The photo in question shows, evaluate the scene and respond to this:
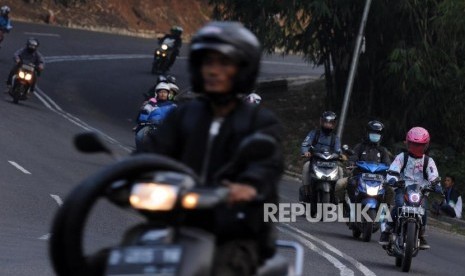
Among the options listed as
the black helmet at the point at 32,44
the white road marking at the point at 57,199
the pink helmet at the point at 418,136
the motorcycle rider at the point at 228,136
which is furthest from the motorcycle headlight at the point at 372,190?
the black helmet at the point at 32,44

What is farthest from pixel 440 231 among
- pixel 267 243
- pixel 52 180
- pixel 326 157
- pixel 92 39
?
pixel 92 39

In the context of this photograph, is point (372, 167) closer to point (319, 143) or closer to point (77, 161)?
point (319, 143)

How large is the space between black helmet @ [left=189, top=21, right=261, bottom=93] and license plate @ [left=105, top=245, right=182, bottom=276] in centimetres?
89

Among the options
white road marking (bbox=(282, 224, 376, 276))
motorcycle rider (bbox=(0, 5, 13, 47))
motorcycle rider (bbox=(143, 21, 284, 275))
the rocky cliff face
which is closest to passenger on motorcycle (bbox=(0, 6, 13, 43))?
motorcycle rider (bbox=(0, 5, 13, 47))

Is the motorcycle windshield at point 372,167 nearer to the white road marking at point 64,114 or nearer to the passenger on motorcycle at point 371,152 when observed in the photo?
the passenger on motorcycle at point 371,152

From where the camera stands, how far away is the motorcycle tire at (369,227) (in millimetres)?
18766

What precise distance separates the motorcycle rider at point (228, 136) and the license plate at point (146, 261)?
247mm

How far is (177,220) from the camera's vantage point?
5062 millimetres

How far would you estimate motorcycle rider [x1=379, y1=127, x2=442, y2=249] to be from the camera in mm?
16312

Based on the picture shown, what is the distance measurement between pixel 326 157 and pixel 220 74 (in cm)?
1560

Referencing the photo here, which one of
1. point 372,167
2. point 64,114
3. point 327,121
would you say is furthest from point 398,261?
point 64,114

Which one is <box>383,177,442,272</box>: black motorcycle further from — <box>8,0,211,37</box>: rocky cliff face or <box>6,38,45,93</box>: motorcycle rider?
<box>8,0,211,37</box>: rocky cliff face

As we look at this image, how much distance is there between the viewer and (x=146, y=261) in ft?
16.3

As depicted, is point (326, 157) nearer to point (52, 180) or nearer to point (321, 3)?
point (52, 180)
